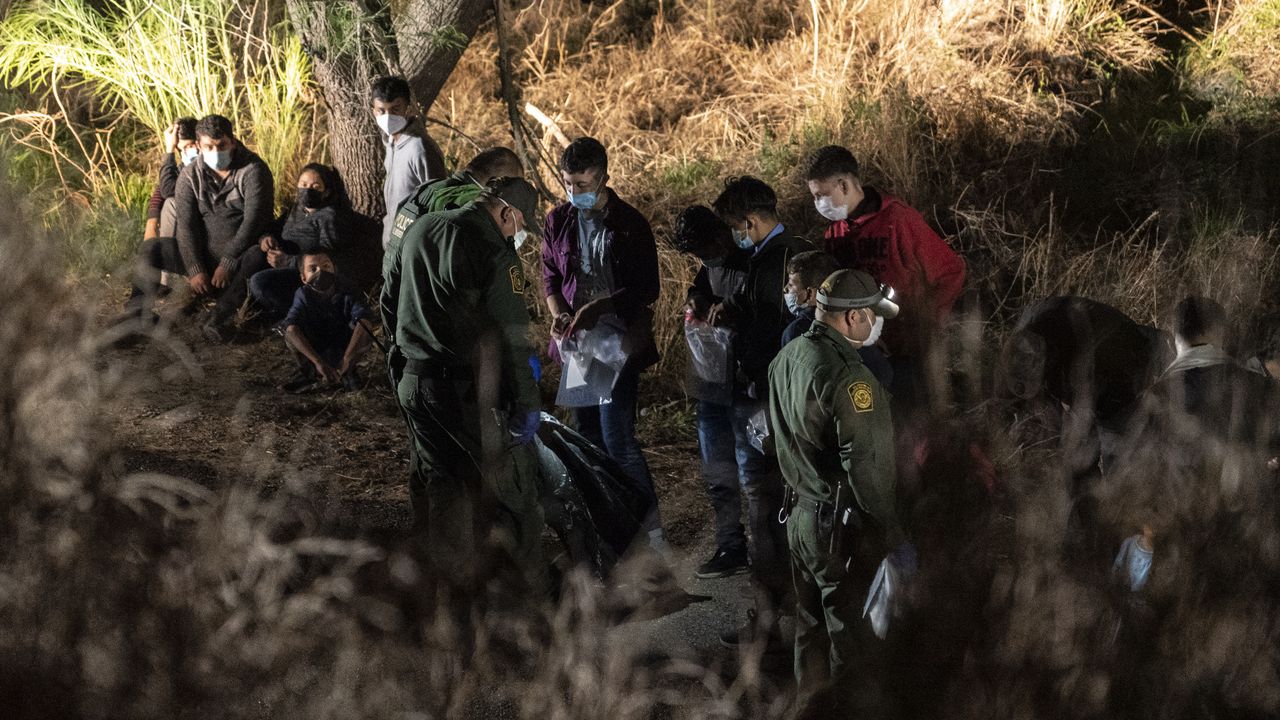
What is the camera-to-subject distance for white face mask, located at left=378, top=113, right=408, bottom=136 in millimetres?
7527

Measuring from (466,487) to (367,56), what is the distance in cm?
518

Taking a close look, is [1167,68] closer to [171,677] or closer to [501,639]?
[501,639]

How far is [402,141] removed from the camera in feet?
24.9

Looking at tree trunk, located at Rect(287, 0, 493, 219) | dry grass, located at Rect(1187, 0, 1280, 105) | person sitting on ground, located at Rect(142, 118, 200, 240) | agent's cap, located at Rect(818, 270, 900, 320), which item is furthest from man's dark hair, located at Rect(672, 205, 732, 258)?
dry grass, located at Rect(1187, 0, 1280, 105)

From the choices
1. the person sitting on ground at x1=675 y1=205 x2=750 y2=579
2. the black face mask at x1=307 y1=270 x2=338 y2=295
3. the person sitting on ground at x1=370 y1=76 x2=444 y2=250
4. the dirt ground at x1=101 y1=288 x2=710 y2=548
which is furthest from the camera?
the black face mask at x1=307 y1=270 x2=338 y2=295

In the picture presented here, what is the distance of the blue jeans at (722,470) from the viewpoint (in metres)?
5.80

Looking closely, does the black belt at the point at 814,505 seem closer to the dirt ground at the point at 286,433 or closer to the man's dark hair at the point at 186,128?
the dirt ground at the point at 286,433

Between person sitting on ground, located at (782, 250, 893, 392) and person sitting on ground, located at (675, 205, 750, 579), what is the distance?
50 cm

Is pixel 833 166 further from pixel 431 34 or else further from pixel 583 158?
pixel 431 34

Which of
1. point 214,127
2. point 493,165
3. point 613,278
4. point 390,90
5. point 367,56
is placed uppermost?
point 367,56

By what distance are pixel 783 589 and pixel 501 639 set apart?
3.65 ft

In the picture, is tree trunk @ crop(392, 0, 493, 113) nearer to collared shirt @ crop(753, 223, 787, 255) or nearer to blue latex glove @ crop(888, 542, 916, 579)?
collared shirt @ crop(753, 223, 787, 255)

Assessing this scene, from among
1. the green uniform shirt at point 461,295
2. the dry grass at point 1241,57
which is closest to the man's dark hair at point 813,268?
the green uniform shirt at point 461,295

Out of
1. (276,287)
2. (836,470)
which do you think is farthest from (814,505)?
(276,287)
